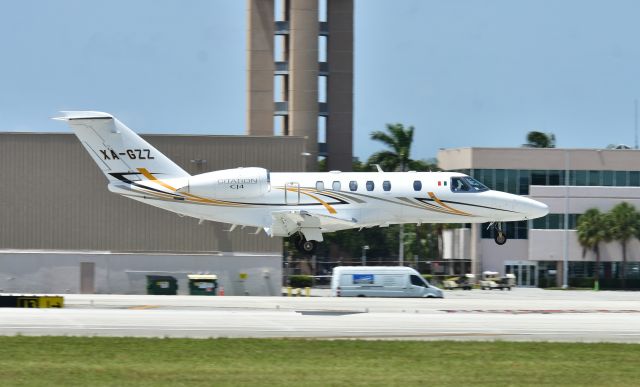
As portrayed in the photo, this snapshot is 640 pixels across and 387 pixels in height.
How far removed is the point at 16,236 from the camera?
58625mm

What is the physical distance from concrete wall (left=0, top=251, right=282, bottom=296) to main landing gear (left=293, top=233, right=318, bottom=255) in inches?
458

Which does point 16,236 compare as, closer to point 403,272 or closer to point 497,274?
point 403,272

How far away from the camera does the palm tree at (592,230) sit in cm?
8088

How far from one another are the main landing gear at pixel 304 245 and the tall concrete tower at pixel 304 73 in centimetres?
4698

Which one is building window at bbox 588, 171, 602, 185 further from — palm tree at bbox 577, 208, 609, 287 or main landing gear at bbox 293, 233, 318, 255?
main landing gear at bbox 293, 233, 318, 255

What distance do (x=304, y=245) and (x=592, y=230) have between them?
42.7 metres

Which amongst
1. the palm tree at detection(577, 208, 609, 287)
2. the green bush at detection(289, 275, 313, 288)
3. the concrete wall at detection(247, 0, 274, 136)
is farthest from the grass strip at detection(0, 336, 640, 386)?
the concrete wall at detection(247, 0, 274, 136)

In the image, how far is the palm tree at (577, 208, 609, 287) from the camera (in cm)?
8088

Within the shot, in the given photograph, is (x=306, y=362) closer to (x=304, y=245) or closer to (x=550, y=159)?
(x=304, y=245)

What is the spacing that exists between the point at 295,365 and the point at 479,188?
21419 millimetres

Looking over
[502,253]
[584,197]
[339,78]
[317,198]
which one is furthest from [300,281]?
[339,78]

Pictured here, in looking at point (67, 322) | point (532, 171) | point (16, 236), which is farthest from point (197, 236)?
point (532, 171)

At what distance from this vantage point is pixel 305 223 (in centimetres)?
4406

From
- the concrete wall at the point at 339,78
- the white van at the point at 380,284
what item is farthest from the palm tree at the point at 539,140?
the white van at the point at 380,284
